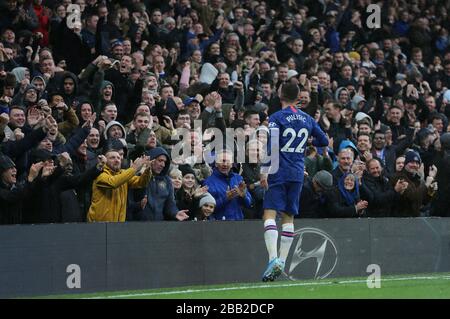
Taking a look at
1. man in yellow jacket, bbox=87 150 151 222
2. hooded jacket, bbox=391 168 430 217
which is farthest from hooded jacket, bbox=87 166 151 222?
hooded jacket, bbox=391 168 430 217

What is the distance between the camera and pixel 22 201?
12781 mm

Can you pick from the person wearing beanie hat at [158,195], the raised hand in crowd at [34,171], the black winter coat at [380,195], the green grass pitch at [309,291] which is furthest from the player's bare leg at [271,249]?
the black winter coat at [380,195]

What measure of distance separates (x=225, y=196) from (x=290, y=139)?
6.69 feet

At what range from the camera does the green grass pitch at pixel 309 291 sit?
1120cm

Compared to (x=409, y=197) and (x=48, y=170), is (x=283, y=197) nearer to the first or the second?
(x=48, y=170)

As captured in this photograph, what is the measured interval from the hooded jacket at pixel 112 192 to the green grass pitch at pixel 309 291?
105cm

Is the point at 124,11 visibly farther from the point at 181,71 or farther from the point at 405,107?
the point at 405,107

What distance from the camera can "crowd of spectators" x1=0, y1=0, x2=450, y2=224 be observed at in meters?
13.5

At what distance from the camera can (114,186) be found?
13.0 m

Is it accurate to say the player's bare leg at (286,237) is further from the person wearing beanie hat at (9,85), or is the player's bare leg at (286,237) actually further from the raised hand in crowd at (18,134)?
the person wearing beanie hat at (9,85)

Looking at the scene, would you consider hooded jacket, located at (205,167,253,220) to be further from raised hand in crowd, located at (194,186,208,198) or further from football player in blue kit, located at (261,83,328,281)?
football player in blue kit, located at (261,83,328,281)

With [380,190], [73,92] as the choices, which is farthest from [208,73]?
[380,190]

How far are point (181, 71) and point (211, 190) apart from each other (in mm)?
5160
